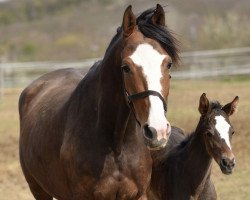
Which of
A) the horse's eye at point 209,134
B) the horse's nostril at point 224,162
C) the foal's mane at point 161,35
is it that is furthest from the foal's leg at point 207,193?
the foal's mane at point 161,35

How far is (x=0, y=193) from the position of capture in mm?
9523

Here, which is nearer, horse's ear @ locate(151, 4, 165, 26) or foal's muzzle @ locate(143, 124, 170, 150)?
foal's muzzle @ locate(143, 124, 170, 150)

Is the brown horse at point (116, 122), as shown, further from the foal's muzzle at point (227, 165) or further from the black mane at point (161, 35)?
the foal's muzzle at point (227, 165)

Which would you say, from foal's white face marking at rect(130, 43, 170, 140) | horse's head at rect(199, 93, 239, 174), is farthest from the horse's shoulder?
foal's white face marking at rect(130, 43, 170, 140)

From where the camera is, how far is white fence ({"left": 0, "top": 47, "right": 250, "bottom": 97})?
22.4 metres

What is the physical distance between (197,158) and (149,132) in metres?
3.48

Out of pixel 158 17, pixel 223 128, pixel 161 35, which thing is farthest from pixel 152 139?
pixel 223 128

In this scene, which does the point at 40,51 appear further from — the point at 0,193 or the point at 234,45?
the point at 0,193

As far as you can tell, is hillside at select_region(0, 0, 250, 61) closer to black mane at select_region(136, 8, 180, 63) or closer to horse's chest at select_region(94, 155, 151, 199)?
horse's chest at select_region(94, 155, 151, 199)

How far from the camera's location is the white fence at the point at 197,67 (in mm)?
22447

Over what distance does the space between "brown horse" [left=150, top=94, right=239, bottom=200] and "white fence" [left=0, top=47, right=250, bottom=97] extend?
45.4 feet

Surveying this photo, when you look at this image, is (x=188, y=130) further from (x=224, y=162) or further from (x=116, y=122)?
(x=116, y=122)

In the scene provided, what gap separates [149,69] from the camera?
3.97 m

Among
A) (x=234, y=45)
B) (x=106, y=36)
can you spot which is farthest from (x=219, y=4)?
(x=234, y=45)
